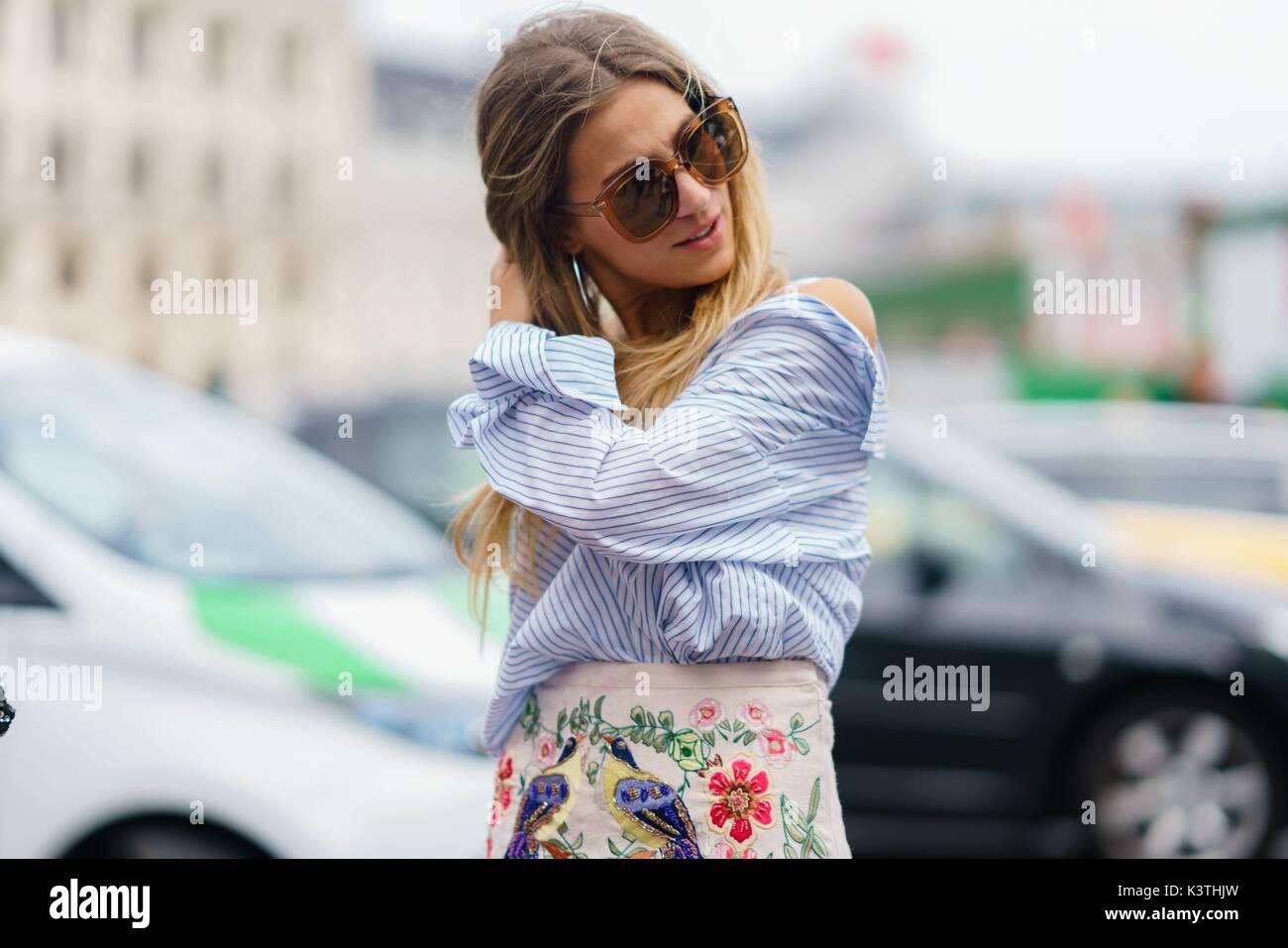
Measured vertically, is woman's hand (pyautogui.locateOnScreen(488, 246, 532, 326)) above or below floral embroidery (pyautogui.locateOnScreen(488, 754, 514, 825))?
above

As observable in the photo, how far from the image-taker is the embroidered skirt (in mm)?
1722

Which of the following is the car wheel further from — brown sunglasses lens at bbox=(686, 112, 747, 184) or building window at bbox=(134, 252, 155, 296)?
building window at bbox=(134, 252, 155, 296)

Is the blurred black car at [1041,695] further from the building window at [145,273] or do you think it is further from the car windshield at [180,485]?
the building window at [145,273]

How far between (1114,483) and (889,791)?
430 centimetres

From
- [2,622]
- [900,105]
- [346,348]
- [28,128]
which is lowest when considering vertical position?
[2,622]

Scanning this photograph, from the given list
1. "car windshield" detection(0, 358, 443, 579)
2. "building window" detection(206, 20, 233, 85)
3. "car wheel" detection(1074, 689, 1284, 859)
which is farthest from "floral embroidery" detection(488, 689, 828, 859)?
"building window" detection(206, 20, 233, 85)

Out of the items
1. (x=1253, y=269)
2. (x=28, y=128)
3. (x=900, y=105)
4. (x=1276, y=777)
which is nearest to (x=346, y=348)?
(x=28, y=128)

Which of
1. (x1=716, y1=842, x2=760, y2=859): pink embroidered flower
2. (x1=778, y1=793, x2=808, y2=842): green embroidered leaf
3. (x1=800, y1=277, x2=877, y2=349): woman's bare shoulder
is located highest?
(x1=800, y1=277, x2=877, y2=349): woman's bare shoulder

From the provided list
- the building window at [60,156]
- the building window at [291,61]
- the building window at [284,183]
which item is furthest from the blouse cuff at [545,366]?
the building window at [291,61]

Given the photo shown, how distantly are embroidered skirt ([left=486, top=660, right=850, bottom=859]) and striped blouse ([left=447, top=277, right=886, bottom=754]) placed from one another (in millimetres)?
33

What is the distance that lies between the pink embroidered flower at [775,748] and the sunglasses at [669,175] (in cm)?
62

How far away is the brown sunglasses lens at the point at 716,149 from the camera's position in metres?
1.82
